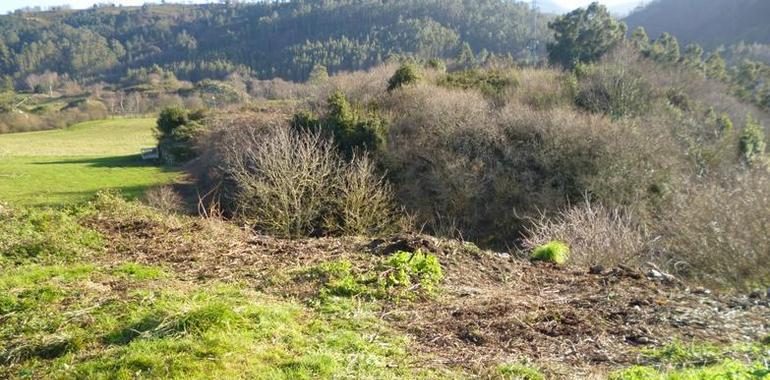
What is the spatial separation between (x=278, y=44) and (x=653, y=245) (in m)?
103

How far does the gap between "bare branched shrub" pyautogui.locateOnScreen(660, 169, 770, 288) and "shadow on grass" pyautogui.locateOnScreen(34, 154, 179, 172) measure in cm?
3153

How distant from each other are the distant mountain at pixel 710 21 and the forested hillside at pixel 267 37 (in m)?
18.6

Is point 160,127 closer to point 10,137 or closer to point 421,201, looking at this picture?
point 10,137

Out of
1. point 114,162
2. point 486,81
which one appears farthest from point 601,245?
point 114,162

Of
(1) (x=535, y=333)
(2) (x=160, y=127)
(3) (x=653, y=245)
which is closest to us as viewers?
(1) (x=535, y=333)

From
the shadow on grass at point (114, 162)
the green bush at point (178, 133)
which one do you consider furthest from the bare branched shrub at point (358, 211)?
the green bush at point (178, 133)

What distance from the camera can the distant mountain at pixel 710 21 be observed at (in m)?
68.8

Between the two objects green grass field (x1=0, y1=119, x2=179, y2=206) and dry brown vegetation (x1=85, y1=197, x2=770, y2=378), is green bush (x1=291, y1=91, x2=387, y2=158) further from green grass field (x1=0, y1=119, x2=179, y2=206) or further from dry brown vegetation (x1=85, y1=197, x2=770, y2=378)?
dry brown vegetation (x1=85, y1=197, x2=770, y2=378)

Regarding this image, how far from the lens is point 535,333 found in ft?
17.9

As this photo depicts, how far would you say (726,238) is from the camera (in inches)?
402

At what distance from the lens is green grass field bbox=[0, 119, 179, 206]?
25006 millimetres

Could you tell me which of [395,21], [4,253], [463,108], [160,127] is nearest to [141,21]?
[395,21]

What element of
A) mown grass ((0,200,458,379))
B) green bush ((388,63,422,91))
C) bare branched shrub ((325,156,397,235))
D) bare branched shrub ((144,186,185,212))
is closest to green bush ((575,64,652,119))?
green bush ((388,63,422,91))

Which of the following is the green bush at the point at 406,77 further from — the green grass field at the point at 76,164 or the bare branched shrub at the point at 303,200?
the green grass field at the point at 76,164
